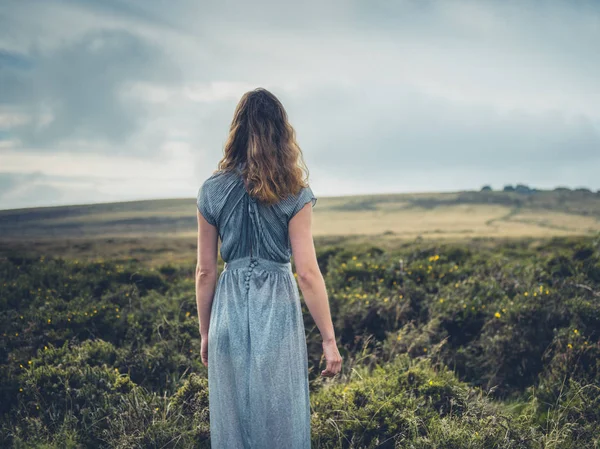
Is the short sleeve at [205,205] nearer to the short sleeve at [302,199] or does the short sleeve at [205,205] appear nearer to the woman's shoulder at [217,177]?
the woman's shoulder at [217,177]

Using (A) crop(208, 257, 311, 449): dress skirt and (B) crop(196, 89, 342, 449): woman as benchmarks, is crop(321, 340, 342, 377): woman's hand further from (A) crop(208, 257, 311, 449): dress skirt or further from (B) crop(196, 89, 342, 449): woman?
(A) crop(208, 257, 311, 449): dress skirt

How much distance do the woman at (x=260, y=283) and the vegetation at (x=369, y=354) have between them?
154cm

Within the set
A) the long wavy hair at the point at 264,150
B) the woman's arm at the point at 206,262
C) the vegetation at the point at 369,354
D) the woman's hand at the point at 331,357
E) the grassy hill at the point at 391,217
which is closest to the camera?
the long wavy hair at the point at 264,150

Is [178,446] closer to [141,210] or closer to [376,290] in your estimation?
[376,290]

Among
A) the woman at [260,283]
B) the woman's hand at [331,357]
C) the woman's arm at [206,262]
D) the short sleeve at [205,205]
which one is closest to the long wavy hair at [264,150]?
the woman at [260,283]

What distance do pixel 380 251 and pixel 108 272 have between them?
15.5 feet

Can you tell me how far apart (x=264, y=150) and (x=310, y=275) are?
0.73m

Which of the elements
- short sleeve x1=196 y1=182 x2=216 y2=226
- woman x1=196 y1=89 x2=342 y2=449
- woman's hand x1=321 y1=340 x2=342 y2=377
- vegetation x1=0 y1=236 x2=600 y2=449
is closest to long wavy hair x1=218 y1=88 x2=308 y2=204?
woman x1=196 y1=89 x2=342 y2=449

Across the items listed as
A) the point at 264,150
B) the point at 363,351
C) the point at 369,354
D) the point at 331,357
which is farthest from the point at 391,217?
the point at 264,150

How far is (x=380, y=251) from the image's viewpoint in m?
9.64

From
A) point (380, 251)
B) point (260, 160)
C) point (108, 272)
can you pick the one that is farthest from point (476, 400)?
Answer: point (108, 272)

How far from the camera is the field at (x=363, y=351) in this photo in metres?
4.39

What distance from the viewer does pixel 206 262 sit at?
3002mm

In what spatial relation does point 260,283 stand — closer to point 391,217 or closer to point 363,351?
point 363,351
